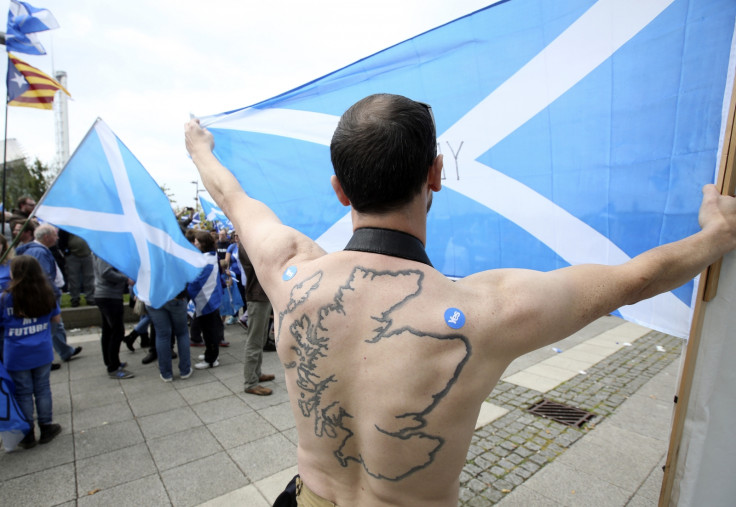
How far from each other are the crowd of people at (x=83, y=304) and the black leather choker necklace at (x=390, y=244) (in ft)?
9.25

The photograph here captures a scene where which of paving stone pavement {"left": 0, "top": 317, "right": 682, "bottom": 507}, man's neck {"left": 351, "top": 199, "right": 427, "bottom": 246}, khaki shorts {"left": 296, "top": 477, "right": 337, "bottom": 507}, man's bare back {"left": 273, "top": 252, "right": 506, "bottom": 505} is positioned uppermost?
man's neck {"left": 351, "top": 199, "right": 427, "bottom": 246}

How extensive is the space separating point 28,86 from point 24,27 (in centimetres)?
64

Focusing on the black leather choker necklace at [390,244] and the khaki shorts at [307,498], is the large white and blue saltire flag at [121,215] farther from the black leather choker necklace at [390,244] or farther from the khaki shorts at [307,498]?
the black leather choker necklace at [390,244]

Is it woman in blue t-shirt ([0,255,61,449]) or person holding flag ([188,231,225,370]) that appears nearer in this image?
woman in blue t-shirt ([0,255,61,449])

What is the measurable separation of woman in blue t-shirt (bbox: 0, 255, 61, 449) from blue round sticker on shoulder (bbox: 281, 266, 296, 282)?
3.52m

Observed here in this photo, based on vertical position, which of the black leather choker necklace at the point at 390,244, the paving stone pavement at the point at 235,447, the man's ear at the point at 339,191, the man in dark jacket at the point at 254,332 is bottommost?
the paving stone pavement at the point at 235,447

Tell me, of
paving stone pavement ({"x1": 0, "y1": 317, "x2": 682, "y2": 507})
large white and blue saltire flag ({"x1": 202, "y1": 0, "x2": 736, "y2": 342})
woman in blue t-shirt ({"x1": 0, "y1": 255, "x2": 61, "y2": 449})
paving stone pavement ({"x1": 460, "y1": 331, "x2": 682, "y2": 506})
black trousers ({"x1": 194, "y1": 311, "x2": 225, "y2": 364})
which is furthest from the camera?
black trousers ({"x1": 194, "y1": 311, "x2": 225, "y2": 364})

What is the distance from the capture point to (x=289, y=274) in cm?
119

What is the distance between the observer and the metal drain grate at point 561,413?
3945mm

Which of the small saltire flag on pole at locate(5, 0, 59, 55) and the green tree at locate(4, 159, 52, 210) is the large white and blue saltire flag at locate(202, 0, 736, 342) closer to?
the small saltire flag on pole at locate(5, 0, 59, 55)

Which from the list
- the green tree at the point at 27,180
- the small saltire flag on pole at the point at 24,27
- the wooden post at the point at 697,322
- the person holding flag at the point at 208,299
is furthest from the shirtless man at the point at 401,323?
the green tree at the point at 27,180

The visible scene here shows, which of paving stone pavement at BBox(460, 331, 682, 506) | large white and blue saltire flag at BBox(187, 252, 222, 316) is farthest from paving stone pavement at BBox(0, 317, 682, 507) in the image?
large white and blue saltire flag at BBox(187, 252, 222, 316)

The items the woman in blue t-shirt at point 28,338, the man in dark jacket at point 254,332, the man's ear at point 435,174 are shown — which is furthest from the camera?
the man in dark jacket at point 254,332

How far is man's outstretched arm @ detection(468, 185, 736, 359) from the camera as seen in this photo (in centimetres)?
99
